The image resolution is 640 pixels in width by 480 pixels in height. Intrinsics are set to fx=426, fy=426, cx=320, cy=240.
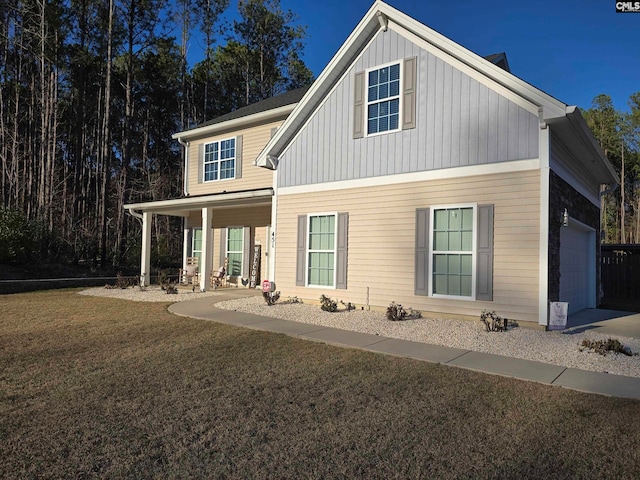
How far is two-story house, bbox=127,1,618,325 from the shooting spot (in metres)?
7.59

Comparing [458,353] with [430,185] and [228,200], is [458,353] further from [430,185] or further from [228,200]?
[228,200]

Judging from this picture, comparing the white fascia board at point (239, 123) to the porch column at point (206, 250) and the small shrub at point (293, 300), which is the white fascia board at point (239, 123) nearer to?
the porch column at point (206, 250)

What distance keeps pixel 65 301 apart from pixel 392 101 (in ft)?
31.3

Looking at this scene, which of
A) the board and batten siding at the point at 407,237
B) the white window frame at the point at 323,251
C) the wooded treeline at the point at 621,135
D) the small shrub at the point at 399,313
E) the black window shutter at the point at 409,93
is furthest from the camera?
the wooded treeline at the point at 621,135

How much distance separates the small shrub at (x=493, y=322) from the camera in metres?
7.27

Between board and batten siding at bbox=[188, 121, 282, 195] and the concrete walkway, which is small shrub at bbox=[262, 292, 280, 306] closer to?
the concrete walkway

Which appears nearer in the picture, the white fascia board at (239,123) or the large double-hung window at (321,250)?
the large double-hung window at (321,250)

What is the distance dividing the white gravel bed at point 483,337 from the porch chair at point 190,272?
5316 millimetres

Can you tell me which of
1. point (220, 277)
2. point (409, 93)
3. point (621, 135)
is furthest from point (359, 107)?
point (621, 135)

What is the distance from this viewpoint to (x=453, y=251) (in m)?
8.29

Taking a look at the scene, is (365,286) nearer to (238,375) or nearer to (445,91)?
(445,91)

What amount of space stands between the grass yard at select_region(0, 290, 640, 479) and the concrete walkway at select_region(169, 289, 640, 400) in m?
0.29

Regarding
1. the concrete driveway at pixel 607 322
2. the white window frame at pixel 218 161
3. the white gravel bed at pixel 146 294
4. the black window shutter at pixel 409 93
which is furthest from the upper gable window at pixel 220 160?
the concrete driveway at pixel 607 322

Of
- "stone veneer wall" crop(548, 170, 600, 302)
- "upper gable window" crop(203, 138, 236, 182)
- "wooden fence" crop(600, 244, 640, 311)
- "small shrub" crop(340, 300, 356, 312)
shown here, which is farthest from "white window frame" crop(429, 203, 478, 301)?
"wooden fence" crop(600, 244, 640, 311)
